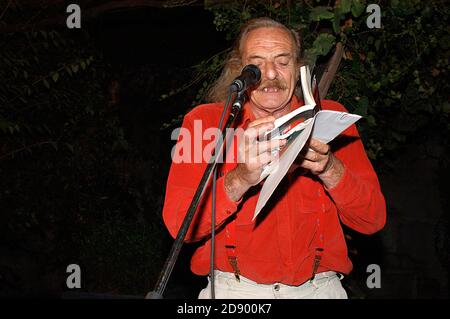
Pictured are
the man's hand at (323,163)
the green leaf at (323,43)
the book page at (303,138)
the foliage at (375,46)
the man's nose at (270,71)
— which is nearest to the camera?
the book page at (303,138)

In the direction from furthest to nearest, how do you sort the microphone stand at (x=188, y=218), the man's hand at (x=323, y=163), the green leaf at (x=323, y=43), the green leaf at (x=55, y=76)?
the green leaf at (x=55, y=76), the green leaf at (x=323, y=43), the man's hand at (x=323, y=163), the microphone stand at (x=188, y=218)

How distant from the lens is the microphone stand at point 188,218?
4.77 ft

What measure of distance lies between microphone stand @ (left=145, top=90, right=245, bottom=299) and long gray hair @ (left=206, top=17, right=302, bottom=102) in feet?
2.97

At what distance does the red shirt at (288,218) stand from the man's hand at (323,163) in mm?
39

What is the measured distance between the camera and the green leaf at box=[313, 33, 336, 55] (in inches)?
124

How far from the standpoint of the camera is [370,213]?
7.22 feet

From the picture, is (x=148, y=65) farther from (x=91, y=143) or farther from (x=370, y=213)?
(x=370, y=213)

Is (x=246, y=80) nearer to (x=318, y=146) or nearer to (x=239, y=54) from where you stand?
(x=318, y=146)

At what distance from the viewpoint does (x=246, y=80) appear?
1.80 metres

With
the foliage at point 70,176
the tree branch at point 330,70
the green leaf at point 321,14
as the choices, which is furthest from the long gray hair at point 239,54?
the foliage at point 70,176

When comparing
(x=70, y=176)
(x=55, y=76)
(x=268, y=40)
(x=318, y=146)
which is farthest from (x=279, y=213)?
(x=70, y=176)

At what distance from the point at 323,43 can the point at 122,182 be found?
4168 mm

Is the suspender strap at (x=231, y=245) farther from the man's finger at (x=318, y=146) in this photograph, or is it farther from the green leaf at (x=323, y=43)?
the green leaf at (x=323, y=43)
